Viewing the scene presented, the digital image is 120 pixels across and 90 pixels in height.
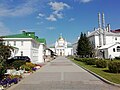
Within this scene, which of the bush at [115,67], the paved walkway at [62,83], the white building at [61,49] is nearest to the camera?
the paved walkway at [62,83]

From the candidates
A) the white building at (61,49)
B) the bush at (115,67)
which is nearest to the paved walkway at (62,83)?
the bush at (115,67)

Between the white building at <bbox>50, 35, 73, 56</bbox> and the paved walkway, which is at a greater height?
the white building at <bbox>50, 35, 73, 56</bbox>

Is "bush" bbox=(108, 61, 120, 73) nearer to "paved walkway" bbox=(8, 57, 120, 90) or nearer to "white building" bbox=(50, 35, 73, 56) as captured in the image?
"paved walkway" bbox=(8, 57, 120, 90)

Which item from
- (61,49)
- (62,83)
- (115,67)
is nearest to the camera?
(62,83)

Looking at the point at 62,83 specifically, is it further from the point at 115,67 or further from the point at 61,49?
the point at 61,49

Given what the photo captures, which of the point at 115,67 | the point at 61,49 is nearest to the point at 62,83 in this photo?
the point at 115,67

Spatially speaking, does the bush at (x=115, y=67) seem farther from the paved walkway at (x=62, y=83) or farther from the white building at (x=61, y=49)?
the white building at (x=61, y=49)

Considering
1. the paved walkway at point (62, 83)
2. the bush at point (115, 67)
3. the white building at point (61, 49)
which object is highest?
the white building at point (61, 49)

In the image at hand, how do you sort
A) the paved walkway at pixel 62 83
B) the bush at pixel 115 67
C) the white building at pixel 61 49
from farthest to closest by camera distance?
the white building at pixel 61 49
the bush at pixel 115 67
the paved walkway at pixel 62 83

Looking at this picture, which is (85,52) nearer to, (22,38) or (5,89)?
(22,38)

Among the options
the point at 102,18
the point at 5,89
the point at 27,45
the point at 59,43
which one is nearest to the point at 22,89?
the point at 5,89

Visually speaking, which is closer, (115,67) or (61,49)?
(115,67)

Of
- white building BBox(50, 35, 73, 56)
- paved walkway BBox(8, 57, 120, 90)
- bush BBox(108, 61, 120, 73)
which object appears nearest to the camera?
paved walkway BBox(8, 57, 120, 90)

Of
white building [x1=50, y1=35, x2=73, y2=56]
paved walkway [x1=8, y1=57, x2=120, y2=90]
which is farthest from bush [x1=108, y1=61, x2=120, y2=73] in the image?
white building [x1=50, y1=35, x2=73, y2=56]
